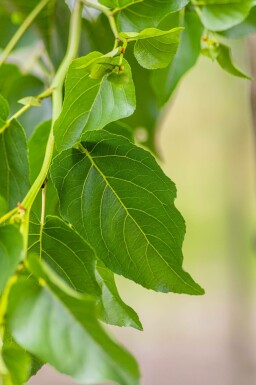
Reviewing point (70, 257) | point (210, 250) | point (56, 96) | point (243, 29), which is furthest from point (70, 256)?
point (210, 250)

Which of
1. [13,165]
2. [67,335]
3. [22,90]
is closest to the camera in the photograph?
[67,335]

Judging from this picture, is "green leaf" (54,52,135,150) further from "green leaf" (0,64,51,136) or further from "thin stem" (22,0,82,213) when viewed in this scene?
"green leaf" (0,64,51,136)

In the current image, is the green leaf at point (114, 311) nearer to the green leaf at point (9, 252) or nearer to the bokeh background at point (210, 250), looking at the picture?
the green leaf at point (9, 252)

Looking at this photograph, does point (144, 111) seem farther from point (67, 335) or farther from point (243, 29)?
point (67, 335)

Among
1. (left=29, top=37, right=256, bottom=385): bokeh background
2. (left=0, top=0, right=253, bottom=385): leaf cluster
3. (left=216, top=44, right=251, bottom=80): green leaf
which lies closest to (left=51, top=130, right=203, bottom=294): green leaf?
(left=0, top=0, right=253, bottom=385): leaf cluster

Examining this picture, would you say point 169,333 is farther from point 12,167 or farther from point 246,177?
point 12,167

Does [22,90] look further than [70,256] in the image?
Yes
